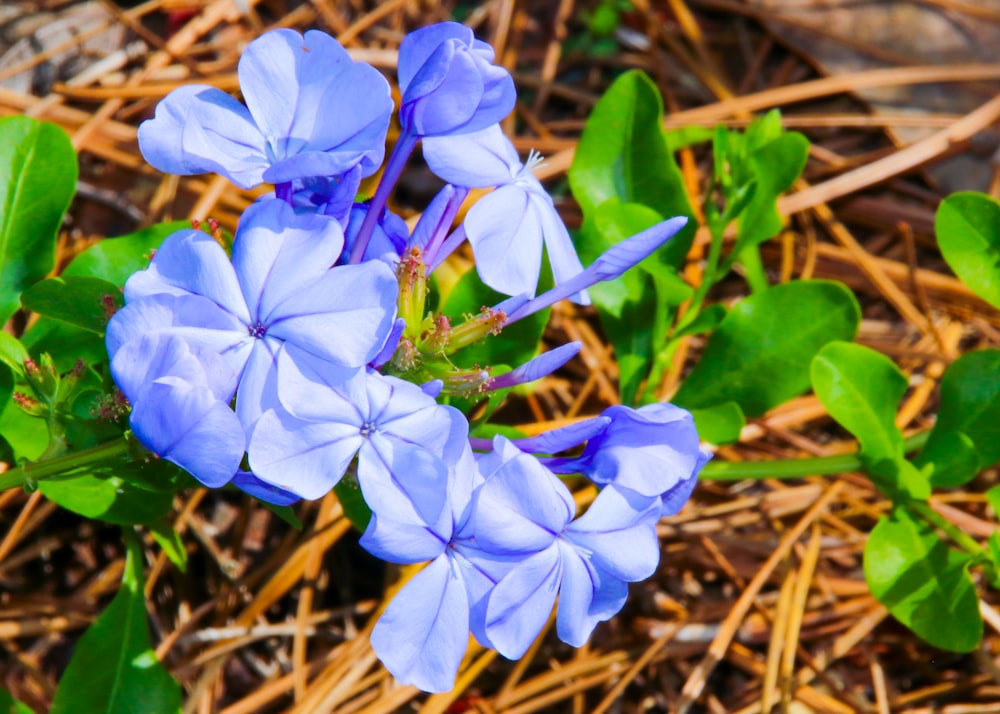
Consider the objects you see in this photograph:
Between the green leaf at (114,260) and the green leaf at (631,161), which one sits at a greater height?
the green leaf at (631,161)

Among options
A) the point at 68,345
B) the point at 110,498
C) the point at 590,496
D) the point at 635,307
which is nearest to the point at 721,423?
the point at 635,307

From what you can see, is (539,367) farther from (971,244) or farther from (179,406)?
(971,244)

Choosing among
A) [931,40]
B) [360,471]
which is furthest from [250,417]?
[931,40]

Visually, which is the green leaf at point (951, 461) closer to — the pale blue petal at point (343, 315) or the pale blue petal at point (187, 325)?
the pale blue petal at point (343, 315)

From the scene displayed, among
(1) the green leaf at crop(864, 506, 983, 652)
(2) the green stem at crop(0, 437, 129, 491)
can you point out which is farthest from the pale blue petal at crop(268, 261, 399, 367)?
(1) the green leaf at crop(864, 506, 983, 652)

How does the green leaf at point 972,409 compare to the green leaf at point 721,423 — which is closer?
the green leaf at point 721,423

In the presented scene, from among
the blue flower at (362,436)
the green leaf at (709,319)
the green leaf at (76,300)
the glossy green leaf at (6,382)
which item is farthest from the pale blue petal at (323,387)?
the green leaf at (709,319)
